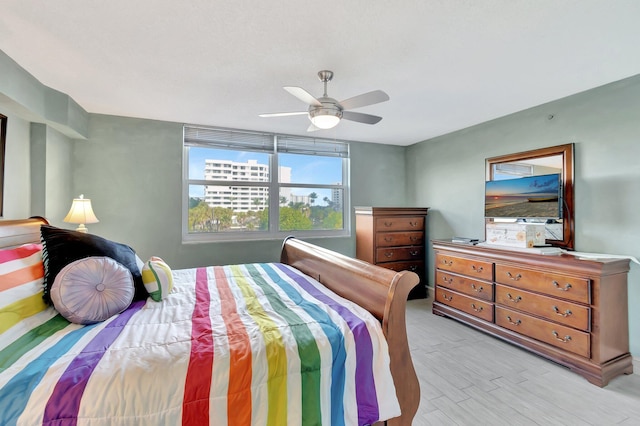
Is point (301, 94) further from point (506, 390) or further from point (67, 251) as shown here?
point (506, 390)

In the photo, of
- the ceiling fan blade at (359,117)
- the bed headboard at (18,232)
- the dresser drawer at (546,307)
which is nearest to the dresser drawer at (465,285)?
the dresser drawer at (546,307)

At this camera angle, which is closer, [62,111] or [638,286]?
[638,286]

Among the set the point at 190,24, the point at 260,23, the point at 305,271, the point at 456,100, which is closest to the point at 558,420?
the point at 305,271

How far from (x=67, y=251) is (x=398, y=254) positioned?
11.8ft

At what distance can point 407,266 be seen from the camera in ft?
13.8

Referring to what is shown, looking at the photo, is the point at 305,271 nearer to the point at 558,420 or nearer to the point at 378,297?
the point at 378,297

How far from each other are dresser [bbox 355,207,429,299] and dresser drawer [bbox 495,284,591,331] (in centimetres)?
144

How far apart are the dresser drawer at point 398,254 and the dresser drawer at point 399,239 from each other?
62 mm

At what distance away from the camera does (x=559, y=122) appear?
2848 millimetres

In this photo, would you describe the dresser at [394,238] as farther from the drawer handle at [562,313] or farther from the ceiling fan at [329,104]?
the ceiling fan at [329,104]

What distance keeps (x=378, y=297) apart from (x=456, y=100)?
233 centimetres

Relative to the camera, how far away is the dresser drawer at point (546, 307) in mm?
2221

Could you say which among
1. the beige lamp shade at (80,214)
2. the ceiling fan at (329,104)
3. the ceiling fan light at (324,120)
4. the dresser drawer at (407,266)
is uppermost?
the ceiling fan at (329,104)

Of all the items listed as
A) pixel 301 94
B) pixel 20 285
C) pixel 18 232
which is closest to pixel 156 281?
pixel 20 285
